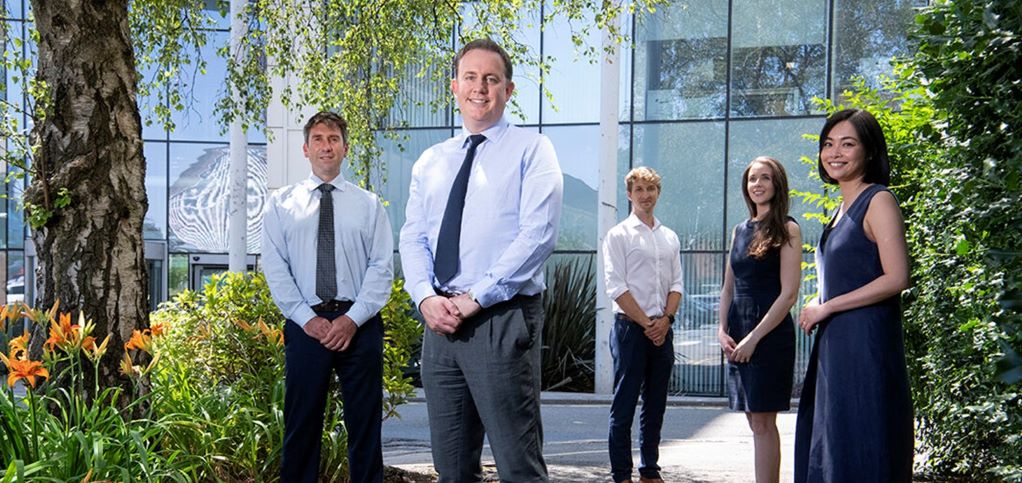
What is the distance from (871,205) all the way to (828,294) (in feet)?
1.29

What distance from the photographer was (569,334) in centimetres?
1545

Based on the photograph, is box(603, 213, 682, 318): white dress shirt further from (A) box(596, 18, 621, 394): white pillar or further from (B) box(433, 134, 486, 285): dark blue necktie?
(A) box(596, 18, 621, 394): white pillar

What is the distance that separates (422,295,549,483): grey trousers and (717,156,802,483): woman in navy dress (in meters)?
2.09

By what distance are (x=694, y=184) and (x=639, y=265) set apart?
10.1 m

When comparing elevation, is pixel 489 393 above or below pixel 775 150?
below

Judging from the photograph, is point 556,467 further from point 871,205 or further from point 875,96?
point 871,205

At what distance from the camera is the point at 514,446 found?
3416mm

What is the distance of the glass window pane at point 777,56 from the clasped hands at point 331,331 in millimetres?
11956

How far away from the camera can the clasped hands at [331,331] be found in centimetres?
510

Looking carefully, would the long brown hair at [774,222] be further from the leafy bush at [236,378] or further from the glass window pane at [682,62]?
the glass window pane at [682,62]

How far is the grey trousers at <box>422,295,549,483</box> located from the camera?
3402 mm

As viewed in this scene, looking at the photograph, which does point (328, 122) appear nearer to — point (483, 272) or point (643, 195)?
point (643, 195)

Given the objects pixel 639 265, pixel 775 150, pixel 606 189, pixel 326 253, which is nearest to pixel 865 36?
pixel 775 150

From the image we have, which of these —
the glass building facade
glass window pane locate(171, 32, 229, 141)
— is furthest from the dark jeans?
glass window pane locate(171, 32, 229, 141)
